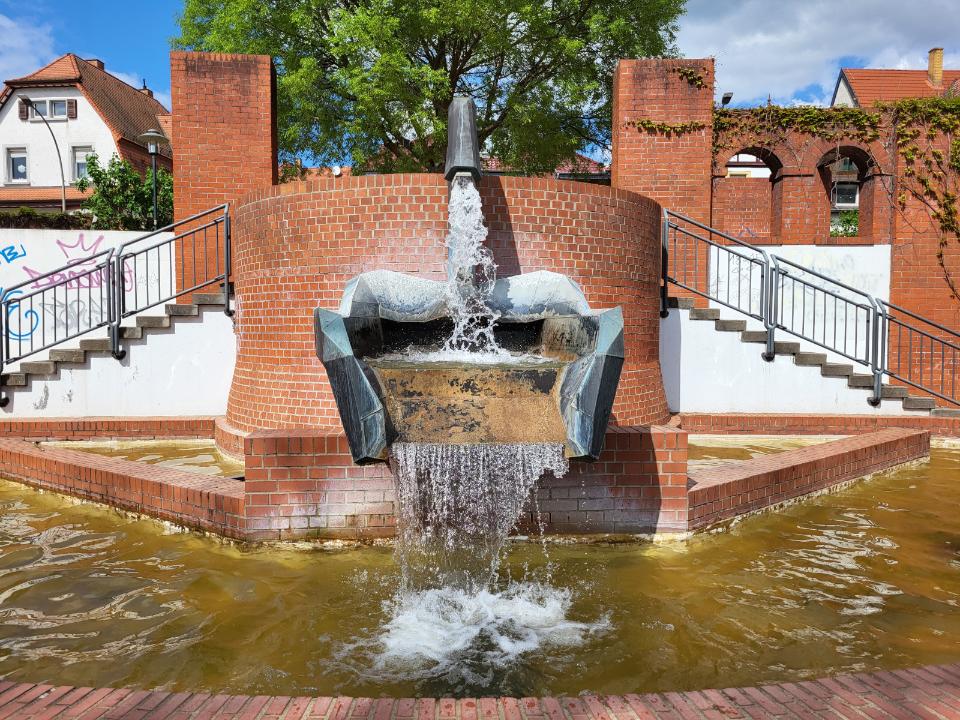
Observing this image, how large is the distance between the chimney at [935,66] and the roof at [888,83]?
8.8 inches

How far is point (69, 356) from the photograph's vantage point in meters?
8.07

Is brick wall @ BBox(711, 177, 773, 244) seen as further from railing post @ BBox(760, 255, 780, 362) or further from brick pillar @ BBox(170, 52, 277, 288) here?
brick pillar @ BBox(170, 52, 277, 288)

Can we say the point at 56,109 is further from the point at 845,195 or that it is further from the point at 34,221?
the point at 845,195

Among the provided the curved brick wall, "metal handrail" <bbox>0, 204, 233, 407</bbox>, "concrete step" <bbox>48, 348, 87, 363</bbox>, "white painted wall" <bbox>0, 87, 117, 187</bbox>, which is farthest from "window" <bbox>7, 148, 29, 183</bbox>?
the curved brick wall

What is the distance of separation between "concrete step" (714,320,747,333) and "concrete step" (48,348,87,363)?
8.18 metres

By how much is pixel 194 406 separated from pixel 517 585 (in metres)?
5.92

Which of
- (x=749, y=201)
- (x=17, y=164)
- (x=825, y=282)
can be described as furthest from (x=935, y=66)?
(x=17, y=164)

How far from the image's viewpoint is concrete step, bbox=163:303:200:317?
26.6ft

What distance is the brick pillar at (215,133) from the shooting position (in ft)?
32.9

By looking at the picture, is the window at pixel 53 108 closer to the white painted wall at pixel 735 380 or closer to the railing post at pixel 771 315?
the white painted wall at pixel 735 380

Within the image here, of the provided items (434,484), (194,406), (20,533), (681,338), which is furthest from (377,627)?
(681,338)

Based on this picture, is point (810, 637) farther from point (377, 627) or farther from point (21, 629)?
point (21, 629)

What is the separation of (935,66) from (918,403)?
29303mm

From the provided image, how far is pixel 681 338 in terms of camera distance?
8820 millimetres
